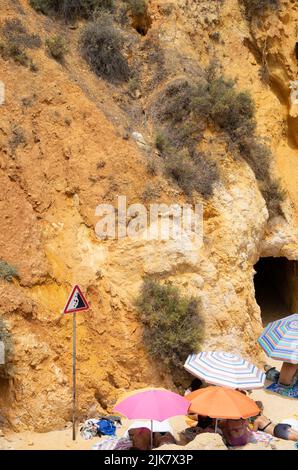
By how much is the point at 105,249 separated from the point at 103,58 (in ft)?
17.8

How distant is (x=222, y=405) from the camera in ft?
24.1

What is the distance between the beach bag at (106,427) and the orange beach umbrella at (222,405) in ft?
4.49

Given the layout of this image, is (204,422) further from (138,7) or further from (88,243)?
(138,7)

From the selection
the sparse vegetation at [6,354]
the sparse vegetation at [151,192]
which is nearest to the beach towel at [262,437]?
the sparse vegetation at [6,354]

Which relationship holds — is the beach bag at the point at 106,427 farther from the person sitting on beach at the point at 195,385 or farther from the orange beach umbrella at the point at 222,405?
the person sitting on beach at the point at 195,385

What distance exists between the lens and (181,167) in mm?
11141

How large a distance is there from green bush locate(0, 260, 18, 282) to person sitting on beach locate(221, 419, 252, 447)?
13.3ft

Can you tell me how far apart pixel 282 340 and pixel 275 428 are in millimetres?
2077

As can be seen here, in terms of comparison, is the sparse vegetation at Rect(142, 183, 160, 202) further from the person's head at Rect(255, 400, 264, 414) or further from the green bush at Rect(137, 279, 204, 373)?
the person's head at Rect(255, 400, 264, 414)

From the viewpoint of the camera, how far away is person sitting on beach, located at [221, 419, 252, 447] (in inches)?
304

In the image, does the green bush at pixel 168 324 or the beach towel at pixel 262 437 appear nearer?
the beach towel at pixel 262 437

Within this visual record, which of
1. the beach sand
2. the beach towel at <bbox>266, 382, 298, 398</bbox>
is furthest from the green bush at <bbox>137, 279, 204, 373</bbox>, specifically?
the beach towel at <bbox>266, 382, 298, 398</bbox>

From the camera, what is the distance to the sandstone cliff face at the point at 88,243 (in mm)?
8482
